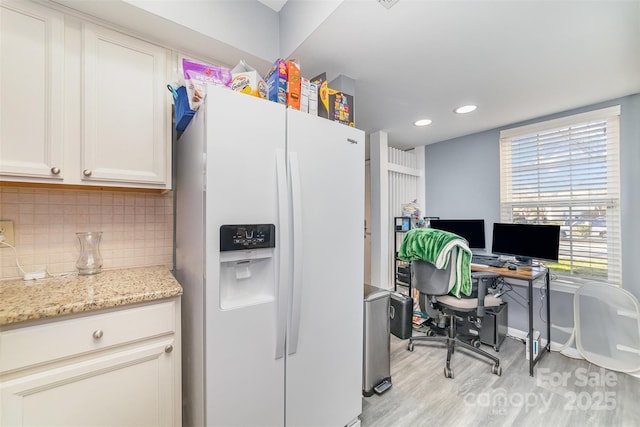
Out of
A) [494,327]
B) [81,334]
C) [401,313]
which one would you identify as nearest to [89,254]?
[81,334]

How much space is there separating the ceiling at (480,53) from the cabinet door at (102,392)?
6.19 ft

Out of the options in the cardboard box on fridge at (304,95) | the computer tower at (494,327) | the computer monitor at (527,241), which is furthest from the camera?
the computer tower at (494,327)

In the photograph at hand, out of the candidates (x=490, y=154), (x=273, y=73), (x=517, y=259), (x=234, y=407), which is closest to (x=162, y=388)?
(x=234, y=407)

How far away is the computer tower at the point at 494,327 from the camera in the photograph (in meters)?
2.46

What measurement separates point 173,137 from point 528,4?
6.76 feet

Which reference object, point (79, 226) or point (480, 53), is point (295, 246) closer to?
point (79, 226)

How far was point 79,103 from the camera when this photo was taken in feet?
4.12

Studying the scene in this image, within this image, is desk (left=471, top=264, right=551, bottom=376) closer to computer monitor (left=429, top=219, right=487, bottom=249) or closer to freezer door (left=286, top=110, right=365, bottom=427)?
computer monitor (left=429, top=219, right=487, bottom=249)

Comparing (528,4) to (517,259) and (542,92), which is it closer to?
(542,92)

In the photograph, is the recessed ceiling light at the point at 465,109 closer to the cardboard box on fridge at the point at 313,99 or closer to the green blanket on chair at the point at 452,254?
the green blanket on chair at the point at 452,254

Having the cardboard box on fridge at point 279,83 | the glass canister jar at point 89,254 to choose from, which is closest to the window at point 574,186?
the cardboard box on fridge at point 279,83

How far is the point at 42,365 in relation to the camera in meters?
0.93

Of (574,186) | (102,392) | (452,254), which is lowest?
(102,392)

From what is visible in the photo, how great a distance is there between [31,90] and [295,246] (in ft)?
4.63
